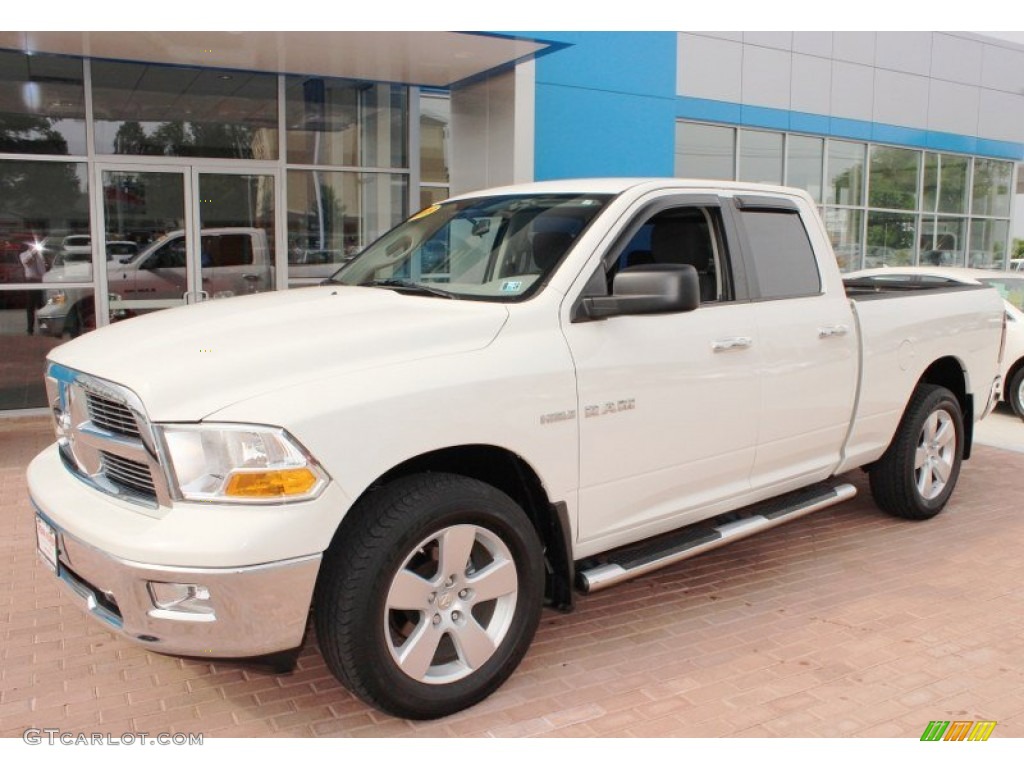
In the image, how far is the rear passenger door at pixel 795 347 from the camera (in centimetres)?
462

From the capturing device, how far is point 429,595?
3.31 meters

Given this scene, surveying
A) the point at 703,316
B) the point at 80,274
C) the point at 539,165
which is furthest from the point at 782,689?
the point at 80,274

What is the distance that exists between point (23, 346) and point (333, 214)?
3570 millimetres

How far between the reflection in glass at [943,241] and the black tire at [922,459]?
15.7m

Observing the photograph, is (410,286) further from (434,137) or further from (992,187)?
(992,187)

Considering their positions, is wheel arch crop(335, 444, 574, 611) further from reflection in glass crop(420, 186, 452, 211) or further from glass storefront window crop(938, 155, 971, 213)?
glass storefront window crop(938, 155, 971, 213)

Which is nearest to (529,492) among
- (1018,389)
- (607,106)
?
(607,106)

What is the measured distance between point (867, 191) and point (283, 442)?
1788 cm

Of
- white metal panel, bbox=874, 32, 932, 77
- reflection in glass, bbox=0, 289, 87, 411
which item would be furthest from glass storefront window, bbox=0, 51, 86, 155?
white metal panel, bbox=874, 32, 932, 77

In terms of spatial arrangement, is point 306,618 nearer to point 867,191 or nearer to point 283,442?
point 283,442

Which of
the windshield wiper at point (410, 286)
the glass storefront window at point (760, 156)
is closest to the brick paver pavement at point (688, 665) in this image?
the windshield wiper at point (410, 286)

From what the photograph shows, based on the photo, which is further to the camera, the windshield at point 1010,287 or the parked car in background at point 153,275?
the windshield at point 1010,287

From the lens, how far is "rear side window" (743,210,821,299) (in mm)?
4770

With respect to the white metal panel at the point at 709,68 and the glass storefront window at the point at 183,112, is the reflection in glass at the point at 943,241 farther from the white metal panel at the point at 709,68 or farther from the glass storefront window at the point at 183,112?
the glass storefront window at the point at 183,112
